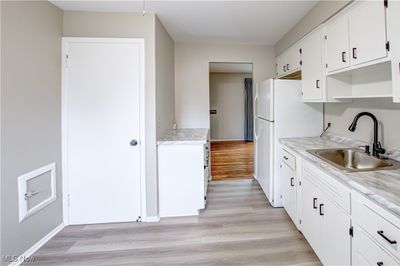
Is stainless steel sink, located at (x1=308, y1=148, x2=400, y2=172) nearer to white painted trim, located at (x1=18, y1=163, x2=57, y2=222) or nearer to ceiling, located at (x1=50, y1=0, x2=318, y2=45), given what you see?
ceiling, located at (x1=50, y1=0, x2=318, y2=45)

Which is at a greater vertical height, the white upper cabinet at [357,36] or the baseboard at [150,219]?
the white upper cabinet at [357,36]

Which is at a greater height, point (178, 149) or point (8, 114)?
point (8, 114)

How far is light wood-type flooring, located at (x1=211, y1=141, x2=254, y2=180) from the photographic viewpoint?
4.26 metres

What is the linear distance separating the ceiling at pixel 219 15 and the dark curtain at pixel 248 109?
437 cm

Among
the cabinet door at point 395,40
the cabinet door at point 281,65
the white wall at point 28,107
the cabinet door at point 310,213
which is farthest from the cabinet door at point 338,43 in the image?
the white wall at point 28,107

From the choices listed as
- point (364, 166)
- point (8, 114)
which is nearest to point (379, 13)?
point (364, 166)

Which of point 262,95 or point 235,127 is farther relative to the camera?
point 235,127

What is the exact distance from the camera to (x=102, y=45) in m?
2.41

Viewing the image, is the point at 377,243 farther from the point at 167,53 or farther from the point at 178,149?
the point at 167,53

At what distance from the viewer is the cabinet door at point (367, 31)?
148 cm

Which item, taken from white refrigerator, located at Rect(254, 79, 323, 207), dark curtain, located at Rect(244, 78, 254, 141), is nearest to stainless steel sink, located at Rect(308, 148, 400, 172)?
white refrigerator, located at Rect(254, 79, 323, 207)

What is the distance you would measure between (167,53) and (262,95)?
1.53 metres

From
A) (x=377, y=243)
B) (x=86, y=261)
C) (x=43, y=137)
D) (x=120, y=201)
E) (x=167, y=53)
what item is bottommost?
(x=86, y=261)

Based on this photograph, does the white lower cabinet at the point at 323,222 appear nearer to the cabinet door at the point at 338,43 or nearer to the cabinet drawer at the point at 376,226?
the cabinet drawer at the point at 376,226
